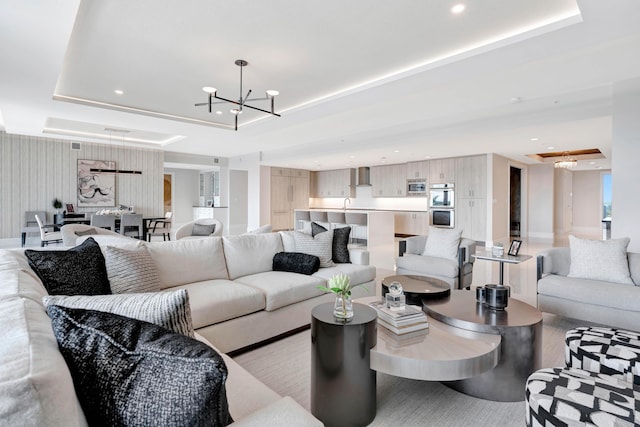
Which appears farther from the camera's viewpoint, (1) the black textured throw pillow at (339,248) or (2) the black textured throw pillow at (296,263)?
(1) the black textured throw pillow at (339,248)

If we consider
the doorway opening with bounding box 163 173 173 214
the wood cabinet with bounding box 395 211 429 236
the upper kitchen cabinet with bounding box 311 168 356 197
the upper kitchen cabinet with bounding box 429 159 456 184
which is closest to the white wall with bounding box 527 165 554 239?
the upper kitchen cabinet with bounding box 429 159 456 184

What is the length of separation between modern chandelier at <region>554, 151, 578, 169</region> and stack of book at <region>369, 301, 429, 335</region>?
897 cm

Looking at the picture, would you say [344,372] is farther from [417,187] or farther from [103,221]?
[417,187]

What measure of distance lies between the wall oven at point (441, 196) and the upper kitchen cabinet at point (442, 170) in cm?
16

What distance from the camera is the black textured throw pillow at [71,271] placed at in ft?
6.12

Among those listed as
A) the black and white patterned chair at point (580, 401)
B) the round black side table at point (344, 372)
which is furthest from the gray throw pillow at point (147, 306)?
the black and white patterned chair at point (580, 401)

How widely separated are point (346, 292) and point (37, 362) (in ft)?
4.34

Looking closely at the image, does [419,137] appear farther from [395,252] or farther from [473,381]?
[473,381]

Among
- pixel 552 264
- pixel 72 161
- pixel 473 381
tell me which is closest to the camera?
pixel 473 381

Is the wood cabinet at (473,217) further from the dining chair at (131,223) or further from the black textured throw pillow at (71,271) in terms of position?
the black textured throw pillow at (71,271)

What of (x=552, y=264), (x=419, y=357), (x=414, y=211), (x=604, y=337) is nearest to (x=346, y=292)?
(x=419, y=357)

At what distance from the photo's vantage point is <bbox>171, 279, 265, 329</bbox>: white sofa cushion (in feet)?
7.46

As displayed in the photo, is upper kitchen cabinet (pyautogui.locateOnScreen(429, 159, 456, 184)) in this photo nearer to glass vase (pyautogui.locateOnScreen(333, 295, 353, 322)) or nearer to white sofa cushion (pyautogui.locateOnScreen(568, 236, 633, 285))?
white sofa cushion (pyautogui.locateOnScreen(568, 236, 633, 285))

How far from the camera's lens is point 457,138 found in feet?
20.9
